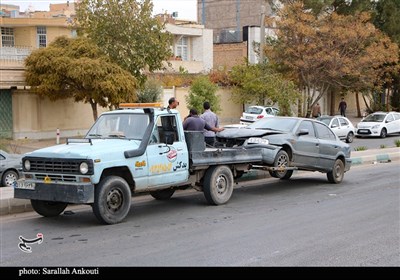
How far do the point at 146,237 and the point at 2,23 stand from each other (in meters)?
42.0

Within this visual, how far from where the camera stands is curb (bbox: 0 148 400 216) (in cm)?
1048

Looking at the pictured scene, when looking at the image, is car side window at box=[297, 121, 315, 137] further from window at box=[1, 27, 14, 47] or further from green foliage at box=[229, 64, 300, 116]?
window at box=[1, 27, 14, 47]

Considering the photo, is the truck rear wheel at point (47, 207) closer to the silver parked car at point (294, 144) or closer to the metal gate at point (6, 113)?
the silver parked car at point (294, 144)

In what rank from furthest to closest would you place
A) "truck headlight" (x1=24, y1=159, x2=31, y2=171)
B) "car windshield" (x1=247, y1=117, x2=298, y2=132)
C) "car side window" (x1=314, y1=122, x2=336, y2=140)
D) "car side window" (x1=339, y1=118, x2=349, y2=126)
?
"car side window" (x1=339, y1=118, x2=349, y2=126) → "car side window" (x1=314, y1=122, x2=336, y2=140) → "car windshield" (x1=247, y1=117, x2=298, y2=132) → "truck headlight" (x1=24, y1=159, x2=31, y2=171)

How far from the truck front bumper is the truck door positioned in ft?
4.70

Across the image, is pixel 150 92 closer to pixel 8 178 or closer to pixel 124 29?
pixel 124 29

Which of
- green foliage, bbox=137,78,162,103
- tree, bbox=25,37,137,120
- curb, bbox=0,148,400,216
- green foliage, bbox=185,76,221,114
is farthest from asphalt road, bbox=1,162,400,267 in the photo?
green foliage, bbox=185,76,221,114

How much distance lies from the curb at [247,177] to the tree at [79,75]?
10646 mm

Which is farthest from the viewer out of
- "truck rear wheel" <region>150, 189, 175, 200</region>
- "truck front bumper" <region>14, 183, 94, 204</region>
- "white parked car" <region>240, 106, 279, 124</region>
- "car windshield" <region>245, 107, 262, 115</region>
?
"car windshield" <region>245, 107, 262, 115</region>

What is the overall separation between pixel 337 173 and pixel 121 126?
7.26 metres

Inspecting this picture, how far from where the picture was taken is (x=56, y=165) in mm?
9289

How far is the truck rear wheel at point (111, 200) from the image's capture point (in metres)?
9.14

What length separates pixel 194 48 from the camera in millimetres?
50844

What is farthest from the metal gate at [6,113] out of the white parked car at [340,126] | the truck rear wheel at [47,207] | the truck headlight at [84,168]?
the truck headlight at [84,168]
